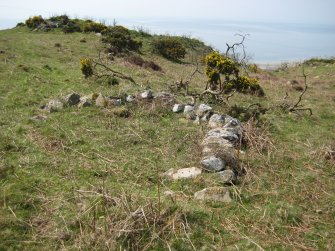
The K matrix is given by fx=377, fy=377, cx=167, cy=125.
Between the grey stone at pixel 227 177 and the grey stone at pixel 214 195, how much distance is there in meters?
0.49

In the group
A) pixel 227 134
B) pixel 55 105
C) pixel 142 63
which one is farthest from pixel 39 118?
pixel 142 63

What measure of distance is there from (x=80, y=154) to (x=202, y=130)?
3.64m

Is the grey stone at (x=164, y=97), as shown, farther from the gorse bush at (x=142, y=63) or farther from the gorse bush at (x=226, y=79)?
the gorse bush at (x=142, y=63)

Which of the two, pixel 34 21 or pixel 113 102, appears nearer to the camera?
pixel 113 102

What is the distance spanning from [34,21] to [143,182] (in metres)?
29.1

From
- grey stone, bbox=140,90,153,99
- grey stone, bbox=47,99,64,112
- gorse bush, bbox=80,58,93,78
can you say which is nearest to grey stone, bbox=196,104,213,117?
grey stone, bbox=140,90,153,99

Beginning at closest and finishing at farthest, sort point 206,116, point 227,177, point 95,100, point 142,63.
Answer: point 227,177, point 206,116, point 95,100, point 142,63

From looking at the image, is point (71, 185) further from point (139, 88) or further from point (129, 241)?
point (139, 88)

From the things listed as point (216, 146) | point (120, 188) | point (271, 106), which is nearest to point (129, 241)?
point (120, 188)

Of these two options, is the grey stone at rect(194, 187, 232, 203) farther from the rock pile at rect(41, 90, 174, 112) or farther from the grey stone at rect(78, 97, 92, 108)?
the grey stone at rect(78, 97, 92, 108)

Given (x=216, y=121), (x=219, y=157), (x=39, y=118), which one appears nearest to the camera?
(x=219, y=157)

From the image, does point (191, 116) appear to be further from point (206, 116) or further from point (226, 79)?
point (226, 79)

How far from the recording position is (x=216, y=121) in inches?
455

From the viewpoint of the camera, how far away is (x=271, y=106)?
1551cm
